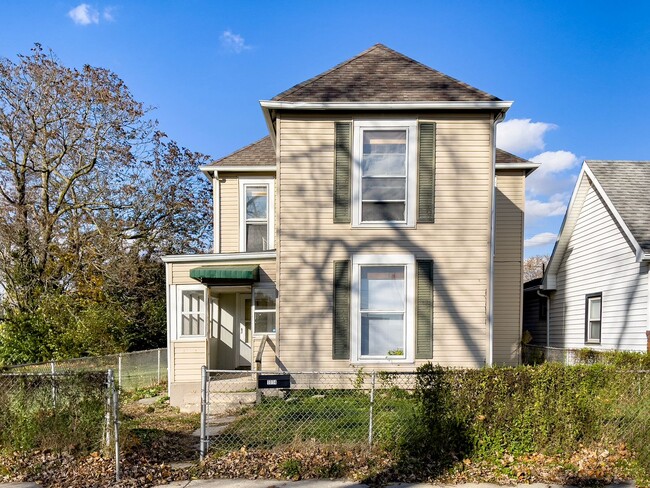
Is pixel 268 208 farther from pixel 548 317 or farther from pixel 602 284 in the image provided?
pixel 548 317

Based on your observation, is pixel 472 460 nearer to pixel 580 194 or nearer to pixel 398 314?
pixel 398 314

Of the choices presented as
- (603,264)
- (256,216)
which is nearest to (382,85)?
(256,216)

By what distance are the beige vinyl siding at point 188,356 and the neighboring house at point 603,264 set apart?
32.2 ft

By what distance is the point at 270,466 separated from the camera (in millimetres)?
5316

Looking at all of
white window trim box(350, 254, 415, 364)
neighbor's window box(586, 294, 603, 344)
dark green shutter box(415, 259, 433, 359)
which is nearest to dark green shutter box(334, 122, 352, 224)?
white window trim box(350, 254, 415, 364)

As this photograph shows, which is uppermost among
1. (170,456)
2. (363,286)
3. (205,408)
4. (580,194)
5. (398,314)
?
(580,194)

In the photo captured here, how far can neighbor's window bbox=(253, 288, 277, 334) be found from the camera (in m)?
9.98

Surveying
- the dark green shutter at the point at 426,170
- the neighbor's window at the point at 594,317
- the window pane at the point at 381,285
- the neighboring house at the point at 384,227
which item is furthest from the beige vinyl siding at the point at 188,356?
the neighbor's window at the point at 594,317

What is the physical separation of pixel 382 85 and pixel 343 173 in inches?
84.6

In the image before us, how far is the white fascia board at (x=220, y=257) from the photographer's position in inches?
394

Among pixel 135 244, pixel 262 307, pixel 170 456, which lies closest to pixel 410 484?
pixel 170 456

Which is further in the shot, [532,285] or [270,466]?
[532,285]

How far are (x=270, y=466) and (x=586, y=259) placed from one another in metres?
11.4

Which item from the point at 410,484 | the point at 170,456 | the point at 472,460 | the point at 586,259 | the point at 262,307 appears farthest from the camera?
the point at 586,259
